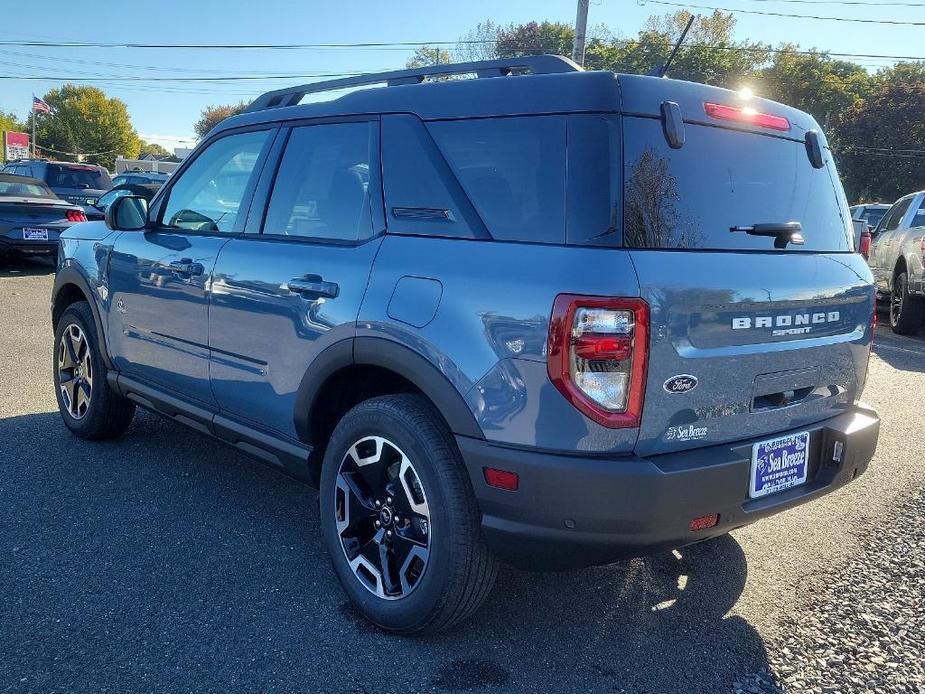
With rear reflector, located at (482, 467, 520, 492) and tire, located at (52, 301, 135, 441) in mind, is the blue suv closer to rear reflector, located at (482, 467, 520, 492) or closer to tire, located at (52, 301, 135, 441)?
rear reflector, located at (482, 467, 520, 492)

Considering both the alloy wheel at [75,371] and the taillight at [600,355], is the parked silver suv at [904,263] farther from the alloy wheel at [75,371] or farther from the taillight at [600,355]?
the alloy wheel at [75,371]

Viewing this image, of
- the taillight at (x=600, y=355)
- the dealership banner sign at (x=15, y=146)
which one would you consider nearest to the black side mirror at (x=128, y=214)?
the taillight at (x=600, y=355)

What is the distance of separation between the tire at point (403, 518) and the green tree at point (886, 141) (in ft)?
146

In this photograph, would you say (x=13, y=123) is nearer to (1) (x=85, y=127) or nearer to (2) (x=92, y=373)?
(1) (x=85, y=127)

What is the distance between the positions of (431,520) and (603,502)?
24.3 inches

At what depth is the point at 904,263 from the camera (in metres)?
10.2

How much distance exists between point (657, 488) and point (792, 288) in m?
0.90

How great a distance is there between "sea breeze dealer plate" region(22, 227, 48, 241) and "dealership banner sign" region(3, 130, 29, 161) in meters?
47.5

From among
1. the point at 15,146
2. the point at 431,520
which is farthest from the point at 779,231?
the point at 15,146

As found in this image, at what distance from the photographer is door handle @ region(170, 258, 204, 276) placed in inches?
144

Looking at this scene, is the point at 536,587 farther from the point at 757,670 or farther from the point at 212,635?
the point at 212,635

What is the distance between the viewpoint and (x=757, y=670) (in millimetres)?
2656

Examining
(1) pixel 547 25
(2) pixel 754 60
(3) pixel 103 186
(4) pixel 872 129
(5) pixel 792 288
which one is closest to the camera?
(5) pixel 792 288

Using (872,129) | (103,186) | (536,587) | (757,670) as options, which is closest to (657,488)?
(757,670)
